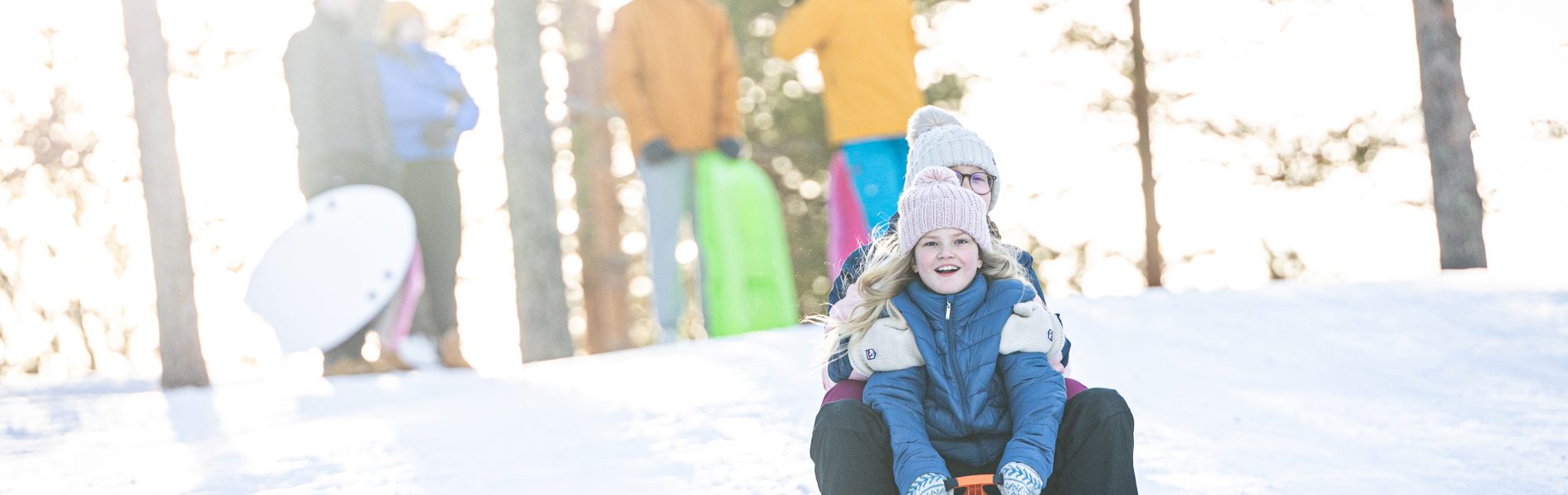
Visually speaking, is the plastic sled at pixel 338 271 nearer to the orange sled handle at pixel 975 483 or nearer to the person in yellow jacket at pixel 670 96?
the person in yellow jacket at pixel 670 96

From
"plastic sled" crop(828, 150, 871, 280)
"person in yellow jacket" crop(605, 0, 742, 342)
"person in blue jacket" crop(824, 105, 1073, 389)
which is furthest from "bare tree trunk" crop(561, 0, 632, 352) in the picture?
"person in blue jacket" crop(824, 105, 1073, 389)

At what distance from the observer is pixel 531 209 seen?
6.80 m

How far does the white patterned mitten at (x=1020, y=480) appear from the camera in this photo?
7.40 ft

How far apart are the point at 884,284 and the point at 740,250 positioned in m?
4.58

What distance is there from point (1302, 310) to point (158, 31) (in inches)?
191

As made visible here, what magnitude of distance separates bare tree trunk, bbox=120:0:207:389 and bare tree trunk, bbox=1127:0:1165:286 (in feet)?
24.0

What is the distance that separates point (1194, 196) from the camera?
11.9 metres

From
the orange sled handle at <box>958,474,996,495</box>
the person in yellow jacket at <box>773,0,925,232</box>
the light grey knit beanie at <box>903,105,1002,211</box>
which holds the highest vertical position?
the person in yellow jacket at <box>773,0,925,232</box>

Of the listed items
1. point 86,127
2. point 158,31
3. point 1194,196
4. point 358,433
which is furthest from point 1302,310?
point 86,127

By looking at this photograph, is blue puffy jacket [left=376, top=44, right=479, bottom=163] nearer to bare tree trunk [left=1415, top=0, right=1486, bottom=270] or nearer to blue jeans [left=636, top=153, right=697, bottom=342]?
blue jeans [left=636, top=153, right=697, bottom=342]

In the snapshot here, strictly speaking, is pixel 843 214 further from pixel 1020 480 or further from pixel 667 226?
pixel 1020 480

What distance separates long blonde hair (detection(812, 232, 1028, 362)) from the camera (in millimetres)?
2604

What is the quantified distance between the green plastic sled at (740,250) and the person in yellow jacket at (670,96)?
6.0 inches

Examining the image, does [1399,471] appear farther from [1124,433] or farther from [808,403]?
[808,403]
